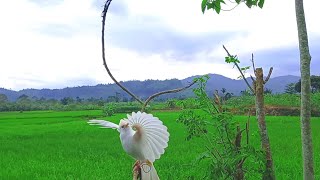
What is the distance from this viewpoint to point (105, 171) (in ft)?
20.5

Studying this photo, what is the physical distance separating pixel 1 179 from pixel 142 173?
474cm

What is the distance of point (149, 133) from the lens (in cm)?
180

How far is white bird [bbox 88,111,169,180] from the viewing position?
67.9 inches

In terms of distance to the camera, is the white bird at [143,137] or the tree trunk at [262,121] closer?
the white bird at [143,137]

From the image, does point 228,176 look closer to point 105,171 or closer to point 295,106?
point 105,171

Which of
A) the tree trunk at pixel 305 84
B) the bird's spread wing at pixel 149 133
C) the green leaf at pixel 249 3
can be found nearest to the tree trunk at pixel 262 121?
the tree trunk at pixel 305 84

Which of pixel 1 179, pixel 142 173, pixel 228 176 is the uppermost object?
pixel 142 173

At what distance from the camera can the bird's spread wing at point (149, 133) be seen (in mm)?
1763

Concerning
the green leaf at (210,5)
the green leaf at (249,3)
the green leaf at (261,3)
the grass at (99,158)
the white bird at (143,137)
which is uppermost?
the green leaf at (249,3)

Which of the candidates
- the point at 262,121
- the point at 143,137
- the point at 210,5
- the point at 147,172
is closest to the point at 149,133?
the point at 143,137

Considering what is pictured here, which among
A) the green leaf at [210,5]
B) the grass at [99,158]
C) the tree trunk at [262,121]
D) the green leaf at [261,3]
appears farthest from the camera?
the grass at [99,158]

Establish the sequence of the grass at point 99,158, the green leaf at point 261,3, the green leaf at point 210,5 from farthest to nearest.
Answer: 1. the grass at point 99,158
2. the green leaf at point 261,3
3. the green leaf at point 210,5

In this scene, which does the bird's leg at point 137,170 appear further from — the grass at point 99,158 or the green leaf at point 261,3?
the grass at point 99,158

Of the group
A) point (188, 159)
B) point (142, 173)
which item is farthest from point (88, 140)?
point (142, 173)
